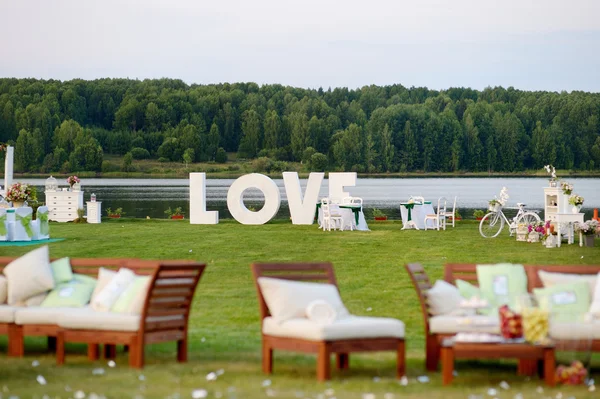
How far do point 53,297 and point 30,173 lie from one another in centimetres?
9046

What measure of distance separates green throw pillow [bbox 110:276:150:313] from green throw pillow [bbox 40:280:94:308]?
493mm

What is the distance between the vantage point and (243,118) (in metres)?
103

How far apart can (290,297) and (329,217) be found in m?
15.8

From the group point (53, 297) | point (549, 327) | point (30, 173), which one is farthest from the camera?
point (30, 173)

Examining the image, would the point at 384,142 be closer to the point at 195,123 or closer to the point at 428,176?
the point at 428,176

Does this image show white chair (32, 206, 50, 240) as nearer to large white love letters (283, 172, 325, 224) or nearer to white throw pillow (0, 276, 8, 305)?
large white love letters (283, 172, 325, 224)

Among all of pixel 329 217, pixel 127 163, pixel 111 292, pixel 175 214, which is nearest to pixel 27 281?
pixel 111 292

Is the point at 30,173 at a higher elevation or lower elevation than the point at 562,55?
lower

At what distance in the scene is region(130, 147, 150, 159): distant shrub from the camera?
100312mm

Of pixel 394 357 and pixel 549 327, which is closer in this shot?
pixel 549 327

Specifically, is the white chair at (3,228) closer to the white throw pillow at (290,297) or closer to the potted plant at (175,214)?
the potted plant at (175,214)

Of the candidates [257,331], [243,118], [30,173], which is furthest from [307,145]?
[257,331]

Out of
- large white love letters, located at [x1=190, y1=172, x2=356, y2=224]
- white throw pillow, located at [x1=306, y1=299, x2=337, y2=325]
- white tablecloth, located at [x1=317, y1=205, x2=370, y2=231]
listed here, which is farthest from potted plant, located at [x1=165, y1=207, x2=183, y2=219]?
white throw pillow, located at [x1=306, y1=299, x2=337, y2=325]

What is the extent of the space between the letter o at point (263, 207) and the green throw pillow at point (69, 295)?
1651cm
